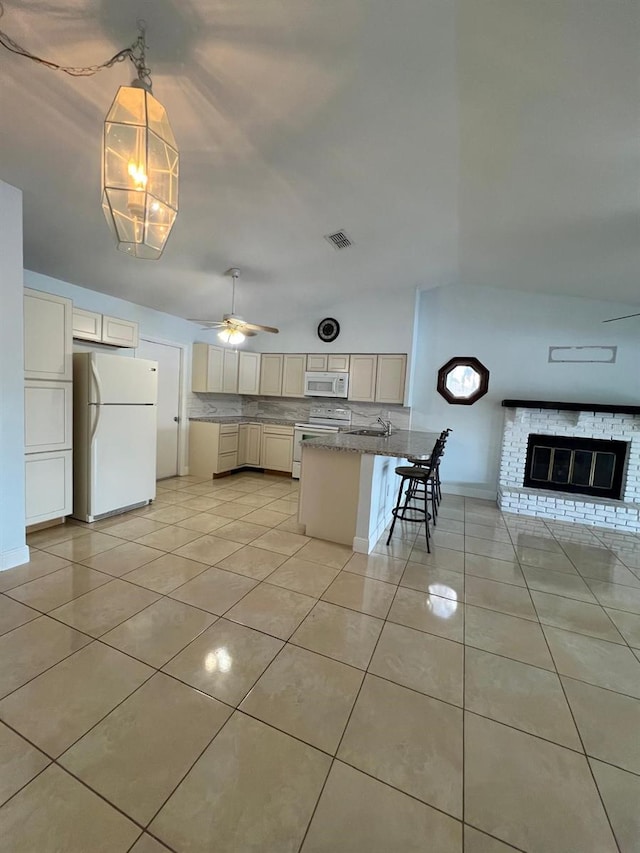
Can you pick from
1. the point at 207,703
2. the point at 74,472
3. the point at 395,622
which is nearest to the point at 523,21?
the point at 395,622

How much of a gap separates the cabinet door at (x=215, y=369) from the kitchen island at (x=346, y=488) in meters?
2.63

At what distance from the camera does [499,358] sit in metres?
4.90

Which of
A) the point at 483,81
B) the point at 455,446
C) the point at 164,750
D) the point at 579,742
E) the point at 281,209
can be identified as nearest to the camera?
the point at 164,750

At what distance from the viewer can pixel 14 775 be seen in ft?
3.89

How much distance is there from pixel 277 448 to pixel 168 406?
1.74m

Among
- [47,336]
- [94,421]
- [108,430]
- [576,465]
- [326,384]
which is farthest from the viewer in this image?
[326,384]

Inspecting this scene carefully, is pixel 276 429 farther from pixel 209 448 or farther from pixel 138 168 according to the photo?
pixel 138 168

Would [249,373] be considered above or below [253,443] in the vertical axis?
above

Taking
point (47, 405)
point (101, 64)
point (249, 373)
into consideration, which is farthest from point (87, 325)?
point (249, 373)

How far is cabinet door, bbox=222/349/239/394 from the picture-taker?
5.52 m

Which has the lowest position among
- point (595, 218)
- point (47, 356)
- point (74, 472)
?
point (74, 472)

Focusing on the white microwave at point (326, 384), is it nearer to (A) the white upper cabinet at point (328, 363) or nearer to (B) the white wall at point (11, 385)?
(A) the white upper cabinet at point (328, 363)

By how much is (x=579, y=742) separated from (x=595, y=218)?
3358 millimetres

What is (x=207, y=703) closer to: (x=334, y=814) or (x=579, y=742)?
(x=334, y=814)
